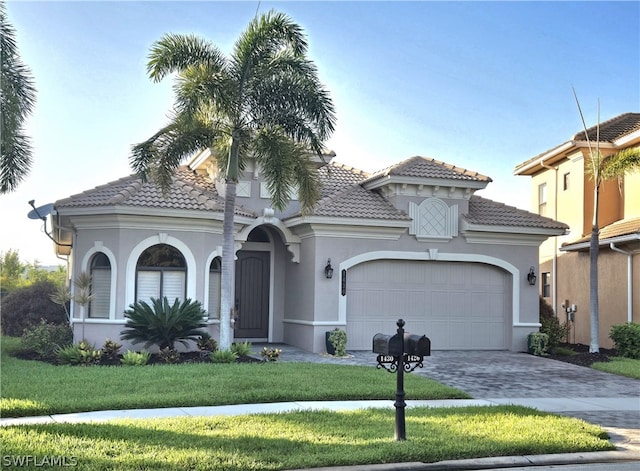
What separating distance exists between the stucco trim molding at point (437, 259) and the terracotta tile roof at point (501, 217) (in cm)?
102

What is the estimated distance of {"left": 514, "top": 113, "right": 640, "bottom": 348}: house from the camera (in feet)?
69.7

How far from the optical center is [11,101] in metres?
14.3


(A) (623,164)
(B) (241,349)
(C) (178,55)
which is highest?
(C) (178,55)

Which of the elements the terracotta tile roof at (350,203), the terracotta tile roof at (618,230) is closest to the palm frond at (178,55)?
the terracotta tile roof at (350,203)

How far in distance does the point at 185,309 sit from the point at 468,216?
28.1 ft

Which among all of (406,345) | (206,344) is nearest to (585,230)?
(206,344)

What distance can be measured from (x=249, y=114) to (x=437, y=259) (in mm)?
6873

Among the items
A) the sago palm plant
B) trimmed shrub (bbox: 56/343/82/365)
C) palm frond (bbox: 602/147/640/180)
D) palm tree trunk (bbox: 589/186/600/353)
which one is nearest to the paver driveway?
palm tree trunk (bbox: 589/186/600/353)

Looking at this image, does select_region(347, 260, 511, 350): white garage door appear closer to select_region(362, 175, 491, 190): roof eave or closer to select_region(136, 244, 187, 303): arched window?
select_region(362, 175, 491, 190): roof eave

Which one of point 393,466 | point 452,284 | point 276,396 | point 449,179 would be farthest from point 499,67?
point 393,466

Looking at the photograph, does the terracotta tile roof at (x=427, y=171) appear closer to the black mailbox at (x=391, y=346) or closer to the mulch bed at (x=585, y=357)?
the mulch bed at (x=585, y=357)

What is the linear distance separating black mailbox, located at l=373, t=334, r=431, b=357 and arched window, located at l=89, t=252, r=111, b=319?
398 inches

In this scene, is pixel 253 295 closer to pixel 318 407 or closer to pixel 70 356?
pixel 70 356

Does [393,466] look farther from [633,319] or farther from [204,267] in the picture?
[633,319]
